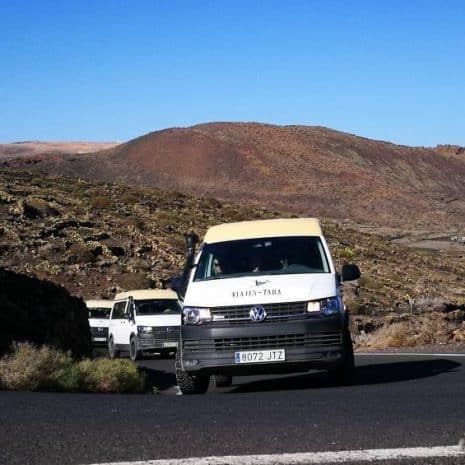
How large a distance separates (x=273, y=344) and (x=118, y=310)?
17.0 meters

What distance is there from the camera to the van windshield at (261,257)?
1319 centimetres

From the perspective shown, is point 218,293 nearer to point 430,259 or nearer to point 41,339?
point 41,339

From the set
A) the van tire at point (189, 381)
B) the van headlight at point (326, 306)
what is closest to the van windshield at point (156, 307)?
the van tire at point (189, 381)

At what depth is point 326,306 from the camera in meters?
12.4

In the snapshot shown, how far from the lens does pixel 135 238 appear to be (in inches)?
1928

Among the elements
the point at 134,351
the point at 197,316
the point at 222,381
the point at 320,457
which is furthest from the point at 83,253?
the point at 320,457

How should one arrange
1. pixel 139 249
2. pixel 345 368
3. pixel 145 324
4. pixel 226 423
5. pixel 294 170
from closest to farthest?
pixel 226 423 < pixel 345 368 < pixel 145 324 < pixel 139 249 < pixel 294 170

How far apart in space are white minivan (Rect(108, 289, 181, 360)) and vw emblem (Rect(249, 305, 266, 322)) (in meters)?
13.5

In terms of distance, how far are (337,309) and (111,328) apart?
16921 millimetres

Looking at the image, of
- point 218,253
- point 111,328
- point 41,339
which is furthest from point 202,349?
point 111,328

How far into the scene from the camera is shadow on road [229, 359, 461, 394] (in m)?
13.7

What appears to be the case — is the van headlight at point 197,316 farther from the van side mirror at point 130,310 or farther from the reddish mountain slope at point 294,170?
the reddish mountain slope at point 294,170

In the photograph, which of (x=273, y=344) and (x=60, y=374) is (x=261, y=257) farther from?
(x=60, y=374)

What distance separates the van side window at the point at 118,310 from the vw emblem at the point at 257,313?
15935mm
